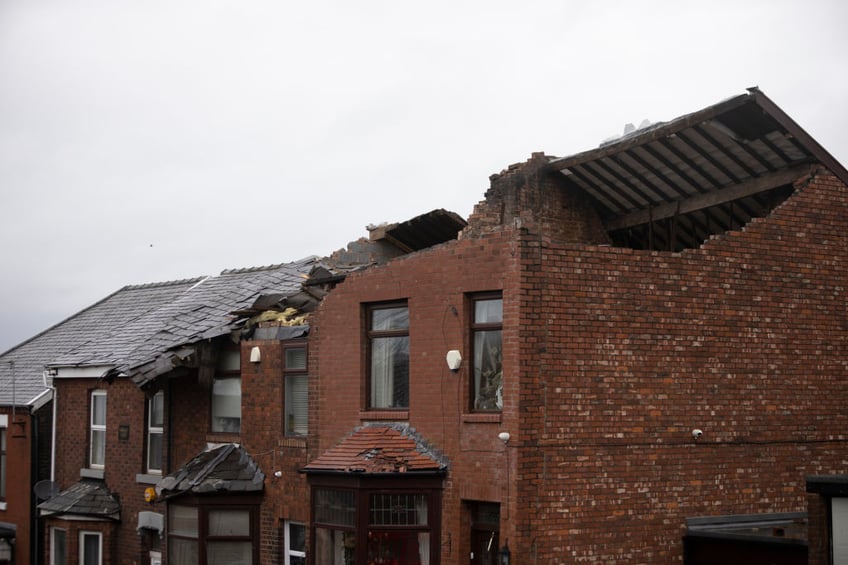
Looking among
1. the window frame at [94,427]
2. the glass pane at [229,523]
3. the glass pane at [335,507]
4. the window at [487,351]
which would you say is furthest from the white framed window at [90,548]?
the window at [487,351]

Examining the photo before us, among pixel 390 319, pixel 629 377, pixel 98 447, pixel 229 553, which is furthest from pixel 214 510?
pixel 629 377

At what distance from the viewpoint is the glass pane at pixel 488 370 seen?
16.0 meters

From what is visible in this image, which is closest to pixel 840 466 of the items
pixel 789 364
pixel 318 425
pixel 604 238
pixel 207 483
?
pixel 789 364

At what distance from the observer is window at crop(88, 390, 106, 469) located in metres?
25.2

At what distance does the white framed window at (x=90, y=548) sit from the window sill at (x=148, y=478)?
2.05m

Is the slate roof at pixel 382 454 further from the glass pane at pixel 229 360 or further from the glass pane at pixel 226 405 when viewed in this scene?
the glass pane at pixel 229 360

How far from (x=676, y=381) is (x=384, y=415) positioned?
4.55m

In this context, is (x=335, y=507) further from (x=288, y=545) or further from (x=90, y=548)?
(x=90, y=548)

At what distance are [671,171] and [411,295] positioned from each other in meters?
4.85

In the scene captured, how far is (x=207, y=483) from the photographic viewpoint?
19.9 meters

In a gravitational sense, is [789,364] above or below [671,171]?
below

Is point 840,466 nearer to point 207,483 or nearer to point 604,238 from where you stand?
point 604,238

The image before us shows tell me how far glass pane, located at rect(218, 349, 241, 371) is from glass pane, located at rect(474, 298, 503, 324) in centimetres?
644

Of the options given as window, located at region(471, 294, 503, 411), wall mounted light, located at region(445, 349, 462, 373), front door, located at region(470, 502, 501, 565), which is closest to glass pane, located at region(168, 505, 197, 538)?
front door, located at region(470, 502, 501, 565)
